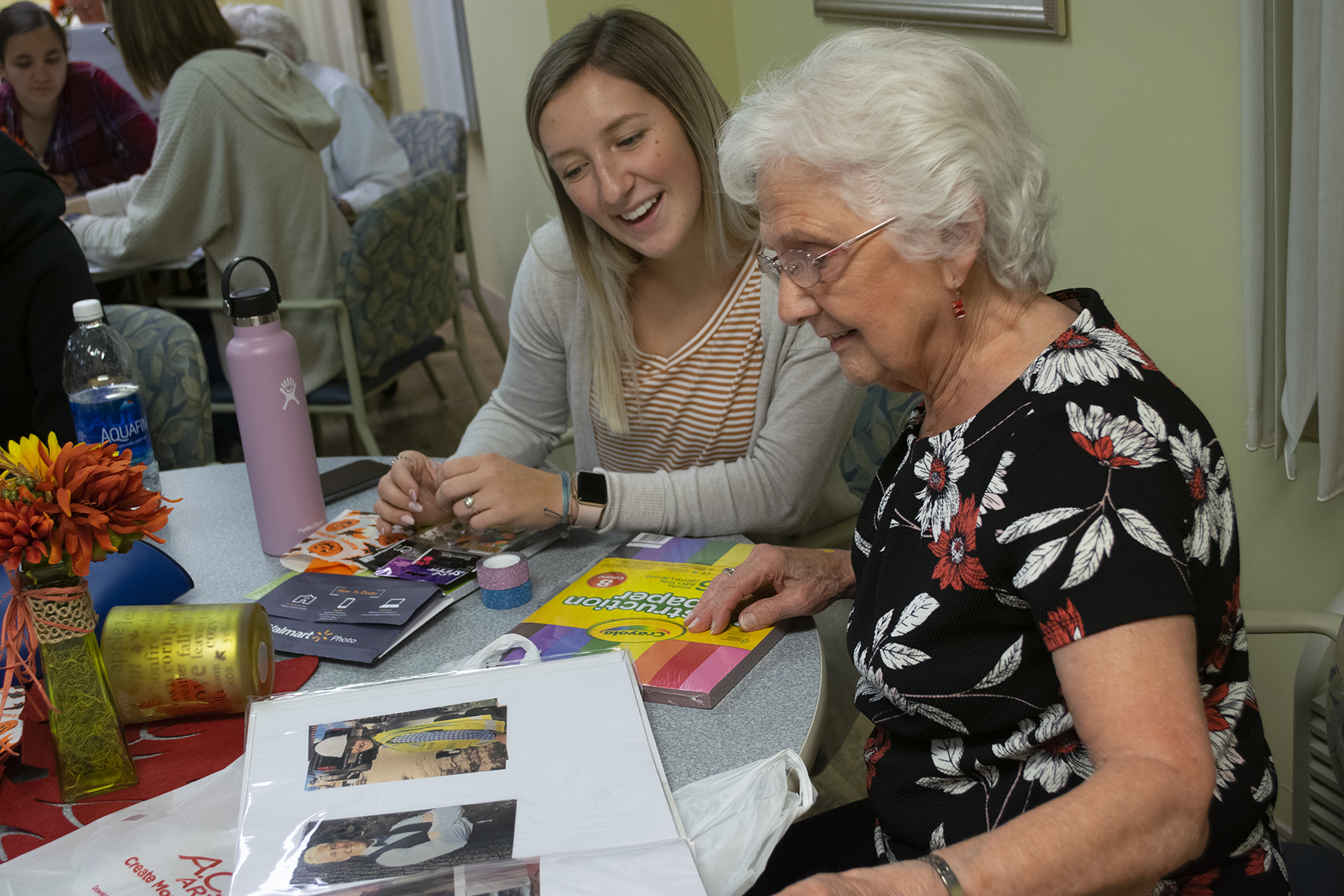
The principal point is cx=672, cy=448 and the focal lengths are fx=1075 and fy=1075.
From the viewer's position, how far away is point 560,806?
80cm

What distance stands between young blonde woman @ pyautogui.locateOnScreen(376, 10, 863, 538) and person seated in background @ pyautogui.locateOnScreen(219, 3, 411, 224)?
2.75 metres

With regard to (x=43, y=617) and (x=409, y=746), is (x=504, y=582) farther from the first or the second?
(x=43, y=617)

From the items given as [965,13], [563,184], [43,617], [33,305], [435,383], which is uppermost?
[965,13]

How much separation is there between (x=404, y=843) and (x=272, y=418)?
629 mm

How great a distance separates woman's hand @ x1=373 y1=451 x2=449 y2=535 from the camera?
1330 millimetres

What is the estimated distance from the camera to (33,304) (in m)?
1.87

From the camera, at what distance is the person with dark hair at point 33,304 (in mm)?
1859

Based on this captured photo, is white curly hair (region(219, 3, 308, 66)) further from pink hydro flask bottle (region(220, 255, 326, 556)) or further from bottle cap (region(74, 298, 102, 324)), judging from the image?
pink hydro flask bottle (region(220, 255, 326, 556))

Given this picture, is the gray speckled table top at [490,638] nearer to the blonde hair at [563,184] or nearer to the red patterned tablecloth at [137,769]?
the red patterned tablecloth at [137,769]

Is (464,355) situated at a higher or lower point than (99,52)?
lower

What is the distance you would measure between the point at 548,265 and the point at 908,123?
0.88 metres

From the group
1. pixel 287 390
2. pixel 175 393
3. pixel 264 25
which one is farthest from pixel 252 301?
pixel 264 25

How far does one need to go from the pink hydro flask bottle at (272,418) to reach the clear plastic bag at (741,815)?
0.67 metres

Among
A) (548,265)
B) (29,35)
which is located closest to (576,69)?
(548,265)
